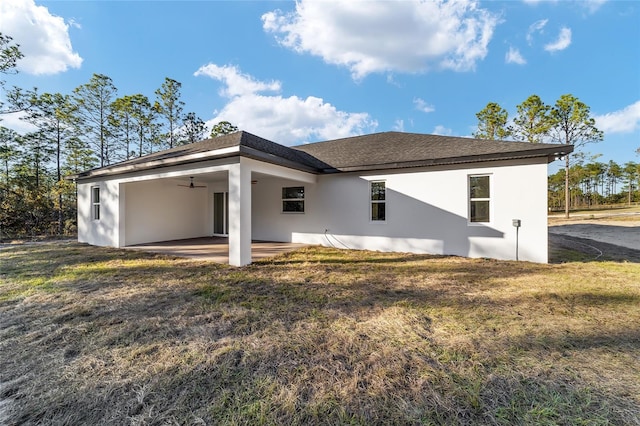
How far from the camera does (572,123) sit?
21.9 m

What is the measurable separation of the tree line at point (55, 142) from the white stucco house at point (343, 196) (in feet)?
25.1

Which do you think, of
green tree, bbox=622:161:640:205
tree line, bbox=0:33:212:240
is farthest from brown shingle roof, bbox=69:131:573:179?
green tree, bbox=622:161:640:205

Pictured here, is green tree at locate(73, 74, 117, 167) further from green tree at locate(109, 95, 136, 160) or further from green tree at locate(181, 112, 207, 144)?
green tree at locate(181, 112, 207, 144)

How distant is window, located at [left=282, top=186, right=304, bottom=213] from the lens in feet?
35.2

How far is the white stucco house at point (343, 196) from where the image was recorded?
7.10 meters

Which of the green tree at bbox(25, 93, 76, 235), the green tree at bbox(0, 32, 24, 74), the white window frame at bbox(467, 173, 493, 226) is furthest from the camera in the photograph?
the green tree at bbox(25, 93, 76, 235)

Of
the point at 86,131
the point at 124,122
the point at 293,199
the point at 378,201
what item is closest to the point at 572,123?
the point at 378,201

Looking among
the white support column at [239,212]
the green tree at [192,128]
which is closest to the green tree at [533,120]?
the white support column at [239,212]

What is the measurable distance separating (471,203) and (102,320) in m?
8.94

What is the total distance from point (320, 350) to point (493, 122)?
3023cm

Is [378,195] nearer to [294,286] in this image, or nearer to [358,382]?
[294,286]

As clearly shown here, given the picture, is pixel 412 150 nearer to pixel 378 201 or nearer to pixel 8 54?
pixel 378 201

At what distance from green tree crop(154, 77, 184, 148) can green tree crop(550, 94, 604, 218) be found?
104ft

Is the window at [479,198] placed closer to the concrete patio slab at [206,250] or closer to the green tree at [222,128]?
the concrete patio slab at [206,250]
